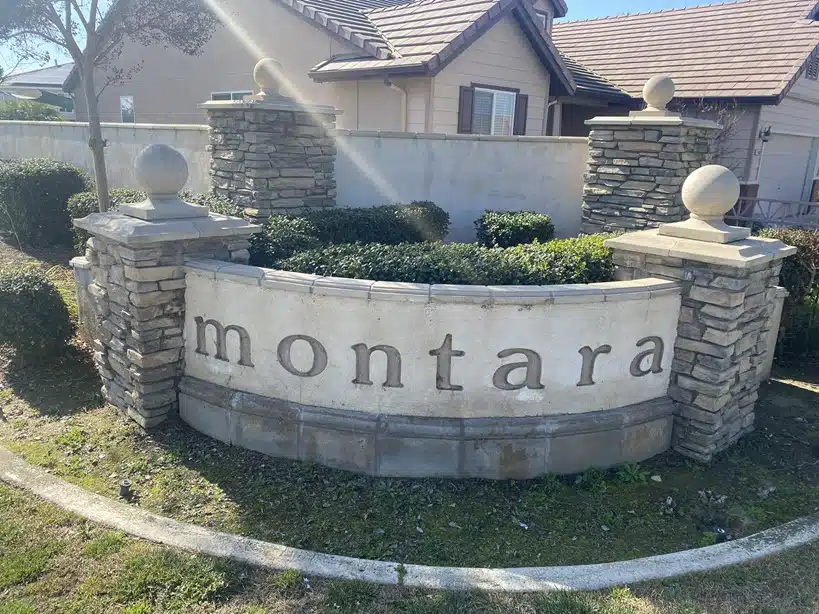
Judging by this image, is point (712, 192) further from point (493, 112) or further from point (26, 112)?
point (26, 112)

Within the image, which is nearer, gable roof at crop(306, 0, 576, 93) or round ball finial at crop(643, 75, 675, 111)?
round ball finial at crop(643, 75, 675, 111)

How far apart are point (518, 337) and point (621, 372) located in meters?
0.88

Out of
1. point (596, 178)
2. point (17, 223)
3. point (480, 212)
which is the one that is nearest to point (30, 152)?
point (17, 223)

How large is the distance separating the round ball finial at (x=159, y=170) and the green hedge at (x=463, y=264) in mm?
1052

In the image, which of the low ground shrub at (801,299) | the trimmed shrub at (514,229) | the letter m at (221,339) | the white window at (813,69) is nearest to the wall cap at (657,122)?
the trimmed shrub at (514,229)

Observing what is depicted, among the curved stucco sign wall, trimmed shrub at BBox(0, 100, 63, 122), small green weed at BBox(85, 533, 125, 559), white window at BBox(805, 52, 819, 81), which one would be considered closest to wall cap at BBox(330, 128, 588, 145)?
the curved stucco sign wall

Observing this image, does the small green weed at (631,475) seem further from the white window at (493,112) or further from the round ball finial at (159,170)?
the white window at (493,112)

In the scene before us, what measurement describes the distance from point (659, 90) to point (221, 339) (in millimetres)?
5661

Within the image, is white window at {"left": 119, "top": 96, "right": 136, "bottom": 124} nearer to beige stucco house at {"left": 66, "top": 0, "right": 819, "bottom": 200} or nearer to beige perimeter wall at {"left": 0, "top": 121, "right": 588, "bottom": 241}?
beige stucco house at {"left": 66, "top": 0, "right": 819, "bottom": 200}

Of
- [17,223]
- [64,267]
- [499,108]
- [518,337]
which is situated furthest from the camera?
[499,108]

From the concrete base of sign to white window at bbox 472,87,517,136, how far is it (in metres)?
8.25

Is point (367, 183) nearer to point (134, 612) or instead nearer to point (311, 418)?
point (311, 418)

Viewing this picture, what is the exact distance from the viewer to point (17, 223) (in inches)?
374

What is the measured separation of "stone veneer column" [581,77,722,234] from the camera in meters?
7.43
